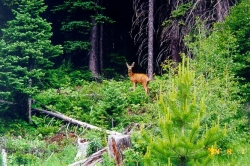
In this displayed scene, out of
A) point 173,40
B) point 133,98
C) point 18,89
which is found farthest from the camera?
point 173,40

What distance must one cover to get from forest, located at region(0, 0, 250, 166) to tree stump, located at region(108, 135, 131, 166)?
2cm

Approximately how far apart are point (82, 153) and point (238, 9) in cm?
617

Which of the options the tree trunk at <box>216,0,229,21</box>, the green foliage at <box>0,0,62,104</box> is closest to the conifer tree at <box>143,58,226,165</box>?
the green foliage at <box>0,0,62,104</box>

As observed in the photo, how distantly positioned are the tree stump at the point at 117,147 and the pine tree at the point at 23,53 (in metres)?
5.50

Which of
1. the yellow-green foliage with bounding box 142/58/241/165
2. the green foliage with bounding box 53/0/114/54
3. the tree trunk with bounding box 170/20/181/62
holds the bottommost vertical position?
the yellow-green foliage with bounding box 142/58/241/165

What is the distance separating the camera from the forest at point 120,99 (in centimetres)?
767

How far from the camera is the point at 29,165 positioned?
950 centimetres

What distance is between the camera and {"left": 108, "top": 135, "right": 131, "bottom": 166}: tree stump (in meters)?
8.43

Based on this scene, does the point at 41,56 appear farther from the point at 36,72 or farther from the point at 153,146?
the point at 153,146

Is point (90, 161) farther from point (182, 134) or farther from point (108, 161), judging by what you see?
point (182, 134)

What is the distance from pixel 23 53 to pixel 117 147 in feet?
21.3

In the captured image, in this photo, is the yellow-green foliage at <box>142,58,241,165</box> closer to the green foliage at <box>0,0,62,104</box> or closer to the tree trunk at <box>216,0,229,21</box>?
the green foliage at <box>0,0,62,104</box>

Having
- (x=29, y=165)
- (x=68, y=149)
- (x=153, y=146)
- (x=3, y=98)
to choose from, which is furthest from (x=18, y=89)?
(x=153, y=146)

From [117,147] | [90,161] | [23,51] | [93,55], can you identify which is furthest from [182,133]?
[93,55]
